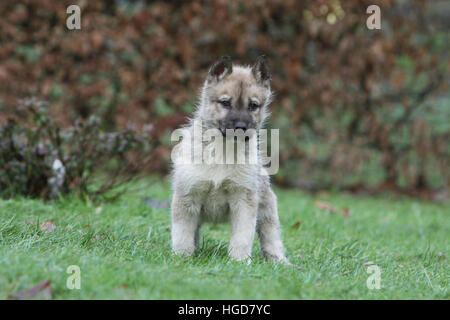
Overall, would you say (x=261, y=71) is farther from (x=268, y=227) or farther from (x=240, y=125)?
(x=268, y=227)

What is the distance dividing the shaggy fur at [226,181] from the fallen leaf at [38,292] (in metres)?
1.37

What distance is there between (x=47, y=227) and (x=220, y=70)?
1.91m

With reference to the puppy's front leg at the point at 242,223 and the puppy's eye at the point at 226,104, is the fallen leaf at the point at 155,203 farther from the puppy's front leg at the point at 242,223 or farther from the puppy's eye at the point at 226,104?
the puppy's eye at the point at 226,104

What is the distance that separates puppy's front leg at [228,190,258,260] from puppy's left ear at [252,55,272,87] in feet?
3.20

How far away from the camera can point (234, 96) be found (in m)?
4.55

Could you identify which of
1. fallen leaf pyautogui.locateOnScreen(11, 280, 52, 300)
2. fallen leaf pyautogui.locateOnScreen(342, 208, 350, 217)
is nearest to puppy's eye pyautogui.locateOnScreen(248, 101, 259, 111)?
fallen leaf pyautogui.locateOnScreen(11, 280, 52, 300)

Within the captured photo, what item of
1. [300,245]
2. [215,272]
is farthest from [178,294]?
[300,245]

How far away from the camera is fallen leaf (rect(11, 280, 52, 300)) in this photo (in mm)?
3197

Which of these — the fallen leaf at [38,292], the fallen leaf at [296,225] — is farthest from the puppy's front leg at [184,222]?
the fallen leaf at [296,225]

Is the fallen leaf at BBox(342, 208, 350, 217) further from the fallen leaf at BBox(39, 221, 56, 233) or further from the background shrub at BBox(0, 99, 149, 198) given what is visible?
the fallen leaf at BBox(39, 221, 56, 233)

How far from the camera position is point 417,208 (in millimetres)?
9273

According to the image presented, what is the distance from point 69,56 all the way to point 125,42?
38.0 inches

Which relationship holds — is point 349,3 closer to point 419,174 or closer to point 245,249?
point 419,174

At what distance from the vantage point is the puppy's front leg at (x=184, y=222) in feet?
14.9
